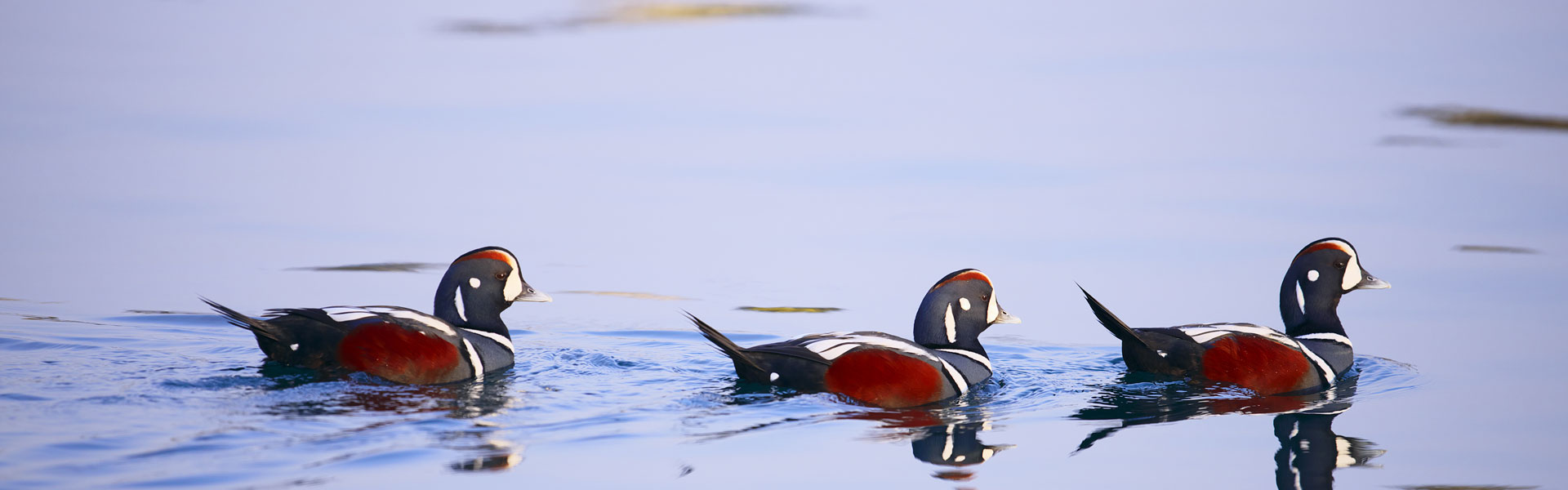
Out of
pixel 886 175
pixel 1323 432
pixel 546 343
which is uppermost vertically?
pixel 886 175

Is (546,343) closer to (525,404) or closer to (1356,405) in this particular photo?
(525,404)

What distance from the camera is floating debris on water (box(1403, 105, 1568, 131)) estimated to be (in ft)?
53.0

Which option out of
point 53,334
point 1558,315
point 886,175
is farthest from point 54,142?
point 1558,315

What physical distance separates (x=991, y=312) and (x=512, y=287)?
9.71 feet

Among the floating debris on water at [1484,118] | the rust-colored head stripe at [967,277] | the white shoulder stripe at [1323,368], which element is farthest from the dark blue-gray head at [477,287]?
the floating debris on water at [1484,118]

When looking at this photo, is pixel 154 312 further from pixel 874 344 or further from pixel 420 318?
pixel 874 344

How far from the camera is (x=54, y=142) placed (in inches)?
575

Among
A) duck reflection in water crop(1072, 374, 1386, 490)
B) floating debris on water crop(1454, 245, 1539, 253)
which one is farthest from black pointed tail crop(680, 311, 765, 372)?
floating debris on water crop(1454, 245, 1539, 253)

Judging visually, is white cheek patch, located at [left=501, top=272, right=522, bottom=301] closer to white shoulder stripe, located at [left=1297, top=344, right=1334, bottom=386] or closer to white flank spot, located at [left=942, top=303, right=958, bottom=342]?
white flank spot, located at [left=942, top=303, right=958, bottom=342]

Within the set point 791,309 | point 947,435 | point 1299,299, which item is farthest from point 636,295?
point 1299,299

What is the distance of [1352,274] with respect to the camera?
10227 mm


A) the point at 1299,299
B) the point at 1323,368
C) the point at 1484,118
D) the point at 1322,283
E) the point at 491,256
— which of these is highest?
the point at 1484,118

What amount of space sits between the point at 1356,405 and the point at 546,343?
16.8 ft

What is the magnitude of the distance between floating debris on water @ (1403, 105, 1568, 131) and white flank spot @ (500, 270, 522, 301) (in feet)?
36.0
